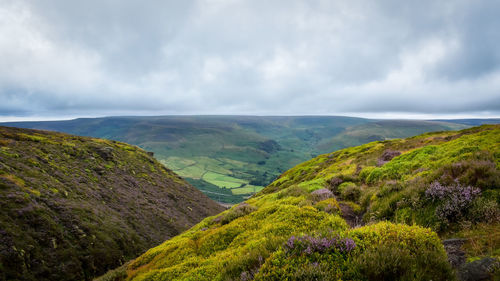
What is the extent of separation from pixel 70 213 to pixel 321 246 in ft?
84.8

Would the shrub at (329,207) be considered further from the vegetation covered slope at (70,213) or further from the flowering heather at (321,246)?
the vegetation covered slope at (70,213)

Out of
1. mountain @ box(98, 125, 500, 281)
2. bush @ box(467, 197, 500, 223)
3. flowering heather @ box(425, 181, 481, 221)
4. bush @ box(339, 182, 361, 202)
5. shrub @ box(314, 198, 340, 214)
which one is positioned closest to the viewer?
mountain @ box(98, 125, 500, 281)

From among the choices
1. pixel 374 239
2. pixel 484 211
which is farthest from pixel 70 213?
pixel 484 211

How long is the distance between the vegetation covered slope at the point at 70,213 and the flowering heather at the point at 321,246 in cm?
1988

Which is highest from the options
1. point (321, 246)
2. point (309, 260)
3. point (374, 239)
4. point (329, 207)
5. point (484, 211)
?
point (484, 211)

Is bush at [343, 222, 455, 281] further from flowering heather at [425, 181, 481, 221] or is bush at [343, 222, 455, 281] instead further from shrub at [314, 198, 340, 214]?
shrub at [314, 198, 340, 214]

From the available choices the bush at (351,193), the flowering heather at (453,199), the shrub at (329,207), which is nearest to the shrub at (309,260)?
the shrub at (329,207)

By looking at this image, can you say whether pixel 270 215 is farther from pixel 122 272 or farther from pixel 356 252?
pixel 122 272

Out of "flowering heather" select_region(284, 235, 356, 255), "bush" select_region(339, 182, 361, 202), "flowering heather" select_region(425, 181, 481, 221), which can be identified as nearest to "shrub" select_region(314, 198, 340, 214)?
"bush" select_region(339, 182, 361, 202)

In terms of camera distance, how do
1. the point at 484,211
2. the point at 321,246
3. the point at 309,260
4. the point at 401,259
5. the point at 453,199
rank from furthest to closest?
the point at 453,199 < the point at 484,211 < the point at 321,246 < the point at 309,260 < the point at 401,259

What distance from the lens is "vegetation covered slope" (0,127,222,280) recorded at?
15.4 meters

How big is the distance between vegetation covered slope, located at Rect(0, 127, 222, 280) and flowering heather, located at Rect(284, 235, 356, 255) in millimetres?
19883

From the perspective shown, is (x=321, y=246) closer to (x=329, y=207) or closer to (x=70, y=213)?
(x=329, y=207)

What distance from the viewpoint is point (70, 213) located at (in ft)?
67.1
